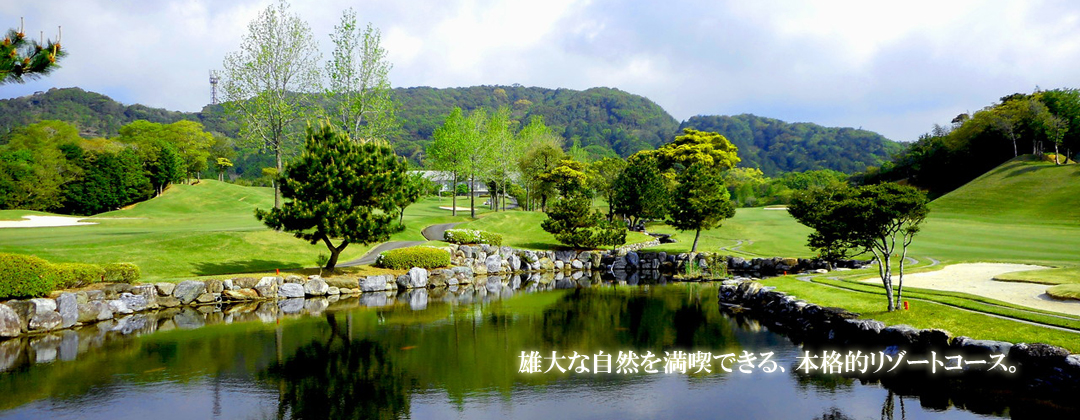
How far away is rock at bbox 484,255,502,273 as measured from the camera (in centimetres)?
3556

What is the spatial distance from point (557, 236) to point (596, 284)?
10166 millimetres

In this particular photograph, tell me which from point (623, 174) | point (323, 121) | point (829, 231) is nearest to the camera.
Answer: point (323, 121)

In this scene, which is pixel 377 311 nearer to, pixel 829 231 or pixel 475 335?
pixel 475 335

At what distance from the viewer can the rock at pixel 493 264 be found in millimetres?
35562

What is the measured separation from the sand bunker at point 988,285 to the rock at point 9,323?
1131 inches

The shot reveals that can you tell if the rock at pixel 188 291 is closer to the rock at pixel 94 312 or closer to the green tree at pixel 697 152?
the rock at pixel 94 312

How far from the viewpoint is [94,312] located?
763 inches

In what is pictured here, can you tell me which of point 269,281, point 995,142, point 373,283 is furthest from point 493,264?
point 995,142

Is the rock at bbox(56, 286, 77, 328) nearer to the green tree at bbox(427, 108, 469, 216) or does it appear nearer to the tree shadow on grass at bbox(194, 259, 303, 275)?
the tree shadow on grass at bbox(194, 259, 303, 275)

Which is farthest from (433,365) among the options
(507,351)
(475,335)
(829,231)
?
(829,231)

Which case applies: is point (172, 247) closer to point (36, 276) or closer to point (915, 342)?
point (36, 276)

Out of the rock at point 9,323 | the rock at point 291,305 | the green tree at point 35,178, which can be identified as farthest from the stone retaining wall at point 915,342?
the green tree at point 35,178

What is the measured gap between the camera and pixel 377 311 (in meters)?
21.5

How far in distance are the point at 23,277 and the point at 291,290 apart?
904 cm
